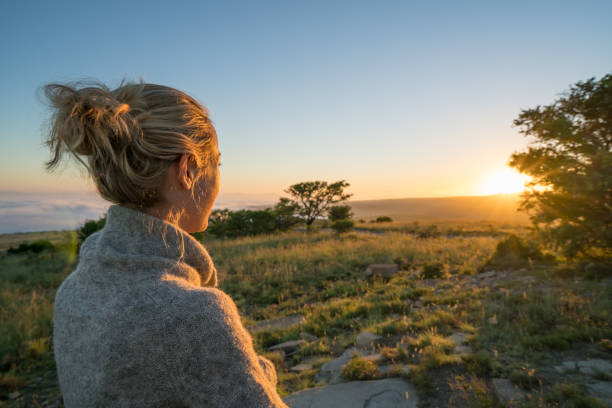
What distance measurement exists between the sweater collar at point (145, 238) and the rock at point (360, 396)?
2671 mm

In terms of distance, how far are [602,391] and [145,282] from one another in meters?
4.09

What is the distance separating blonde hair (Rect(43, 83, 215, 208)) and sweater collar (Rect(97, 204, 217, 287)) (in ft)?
0.24

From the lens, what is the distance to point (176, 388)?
880mm

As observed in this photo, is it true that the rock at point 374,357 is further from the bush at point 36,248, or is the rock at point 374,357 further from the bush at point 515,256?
the bush at point 36,248

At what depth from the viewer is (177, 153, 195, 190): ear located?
3.72ft

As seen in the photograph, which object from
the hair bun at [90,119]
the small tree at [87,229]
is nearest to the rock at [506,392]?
the hair bun at [90,119]

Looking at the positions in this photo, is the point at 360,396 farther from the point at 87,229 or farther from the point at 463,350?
the point at 87,229

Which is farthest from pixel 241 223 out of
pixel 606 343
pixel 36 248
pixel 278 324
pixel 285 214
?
pixel 606 343

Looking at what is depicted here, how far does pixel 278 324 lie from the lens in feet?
19.1

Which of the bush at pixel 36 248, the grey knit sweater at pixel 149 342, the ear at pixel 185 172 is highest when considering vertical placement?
the ear at pixel 185 172

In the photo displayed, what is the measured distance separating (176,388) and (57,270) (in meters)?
13.5

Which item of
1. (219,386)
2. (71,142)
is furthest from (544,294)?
(71,142)

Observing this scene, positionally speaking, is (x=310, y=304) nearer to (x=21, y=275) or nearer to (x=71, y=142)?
(x=71, y=142)

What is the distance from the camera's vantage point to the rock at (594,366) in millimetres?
3173
